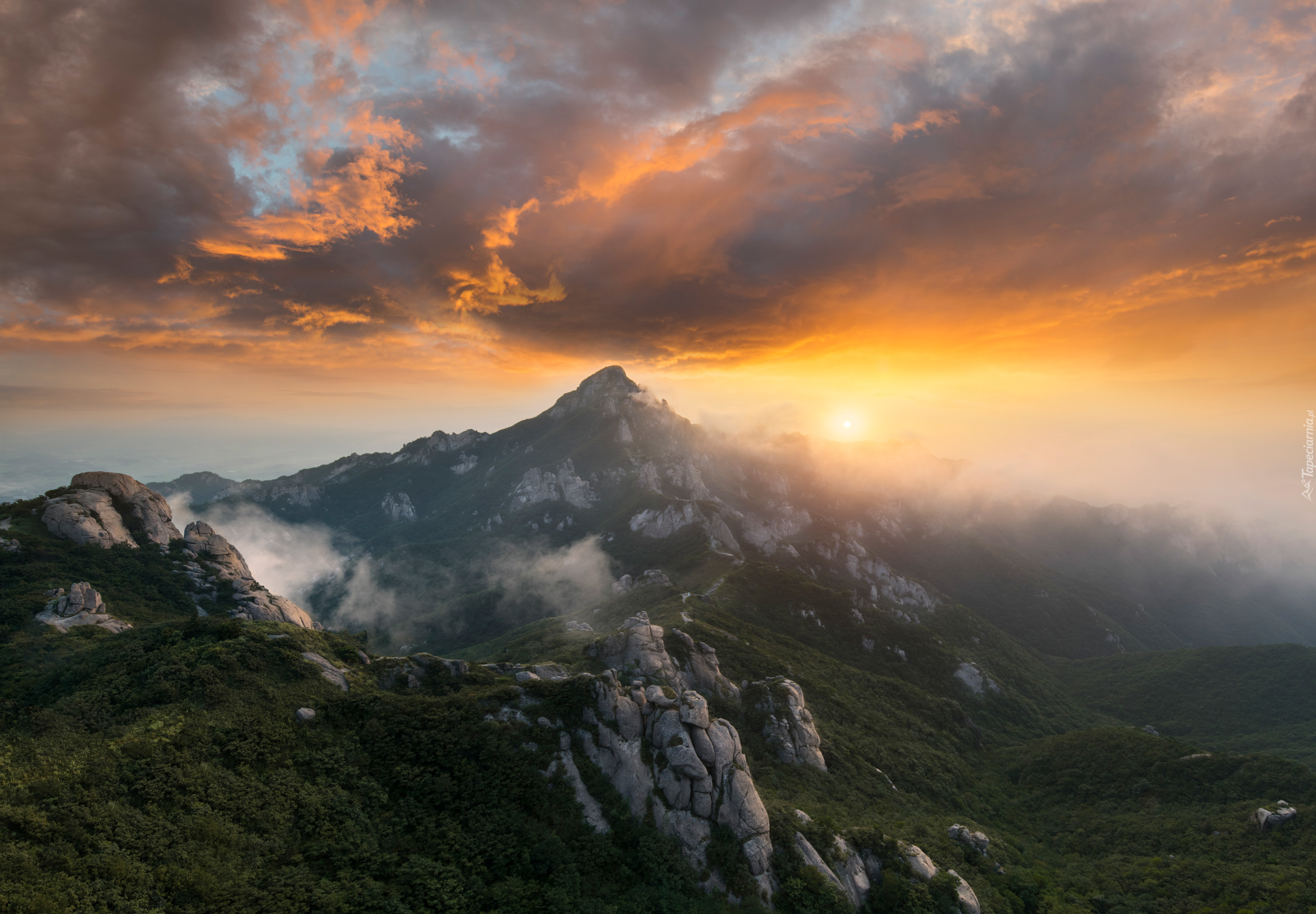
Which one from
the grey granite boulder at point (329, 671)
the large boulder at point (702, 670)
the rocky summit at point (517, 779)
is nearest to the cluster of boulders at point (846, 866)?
the rocky summit at point (517, 779)

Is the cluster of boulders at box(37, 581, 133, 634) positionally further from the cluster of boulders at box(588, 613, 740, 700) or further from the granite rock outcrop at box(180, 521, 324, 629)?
the cluster of boulders at box(588, 613, 740, 700)

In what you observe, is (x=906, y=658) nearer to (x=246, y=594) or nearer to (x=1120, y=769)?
(x=1120, y=769)

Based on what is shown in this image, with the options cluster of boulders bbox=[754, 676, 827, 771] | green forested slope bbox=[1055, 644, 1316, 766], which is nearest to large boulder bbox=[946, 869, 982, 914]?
cluster of boulders bbox=[754, 676, 827, 771]

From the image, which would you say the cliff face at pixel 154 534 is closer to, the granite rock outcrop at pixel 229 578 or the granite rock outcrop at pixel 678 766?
the granite rock outcrop at pixel 229 578

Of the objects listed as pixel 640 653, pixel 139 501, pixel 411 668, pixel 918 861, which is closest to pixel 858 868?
pixel 918 861

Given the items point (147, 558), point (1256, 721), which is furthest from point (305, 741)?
point (1256, 721)
